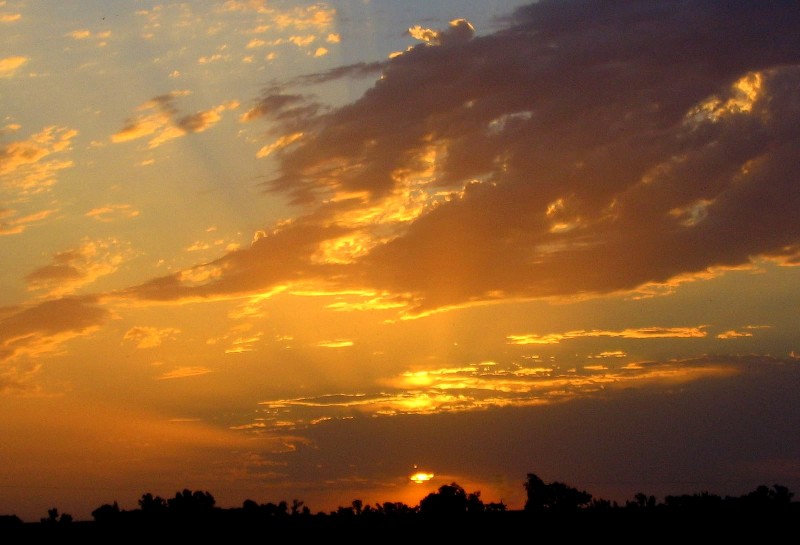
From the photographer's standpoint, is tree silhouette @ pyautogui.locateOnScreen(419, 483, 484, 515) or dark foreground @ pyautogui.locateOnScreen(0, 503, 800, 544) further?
tree silhouette @ pyautogui.locateOnScreen(419, 483, 484, 515)

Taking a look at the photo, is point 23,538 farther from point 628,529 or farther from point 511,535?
point 628,529

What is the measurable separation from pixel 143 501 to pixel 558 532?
130 feet

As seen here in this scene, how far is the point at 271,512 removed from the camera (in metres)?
88.8

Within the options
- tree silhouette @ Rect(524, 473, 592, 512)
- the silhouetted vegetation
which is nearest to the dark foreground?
the silhouetted vegetation

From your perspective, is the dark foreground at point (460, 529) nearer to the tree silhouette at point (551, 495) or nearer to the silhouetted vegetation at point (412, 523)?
the silhouetted vegetation at point (412, 523)

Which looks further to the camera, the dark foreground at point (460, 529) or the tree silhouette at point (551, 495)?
the tree silhouette at point (551, 495)

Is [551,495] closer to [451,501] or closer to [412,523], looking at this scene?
[451,501]

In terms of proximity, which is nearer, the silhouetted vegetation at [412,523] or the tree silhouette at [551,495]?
the silhouetted vegetation at [412,523]

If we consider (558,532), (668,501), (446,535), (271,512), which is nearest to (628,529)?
(558,532)

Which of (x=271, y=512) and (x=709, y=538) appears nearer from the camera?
(x=709, y=538)

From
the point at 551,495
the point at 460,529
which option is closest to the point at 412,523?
the point at 460,529

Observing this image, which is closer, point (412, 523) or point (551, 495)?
point (412, 523)

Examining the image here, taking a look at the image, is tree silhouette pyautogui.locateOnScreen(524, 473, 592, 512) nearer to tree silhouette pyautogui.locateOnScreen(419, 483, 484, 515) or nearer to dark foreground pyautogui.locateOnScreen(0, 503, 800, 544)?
tree silhouette pyautogui.locateOnScreen(419, 483, 484, 515)

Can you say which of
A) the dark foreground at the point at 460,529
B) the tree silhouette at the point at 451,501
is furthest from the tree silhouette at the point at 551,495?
the dark foreground at the point at 460,529
